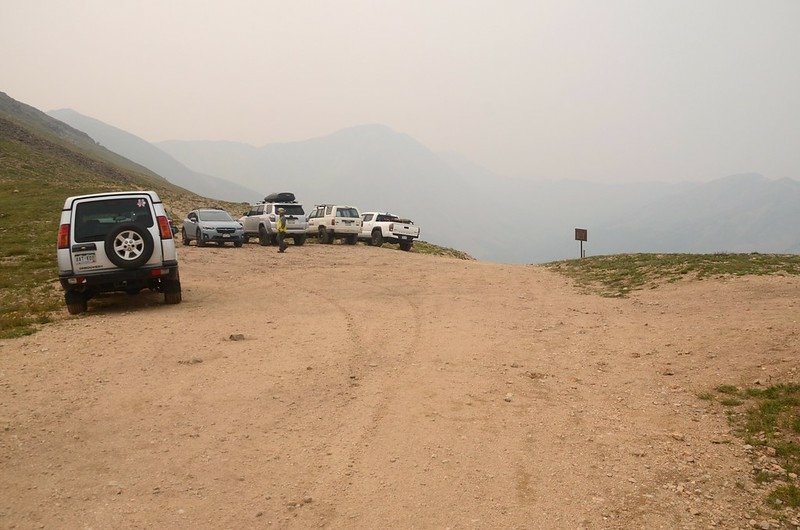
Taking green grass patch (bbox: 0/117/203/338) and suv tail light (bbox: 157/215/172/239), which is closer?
green grass patch (bbox: 0/117/203/338)

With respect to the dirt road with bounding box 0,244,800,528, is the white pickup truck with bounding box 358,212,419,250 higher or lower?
higher

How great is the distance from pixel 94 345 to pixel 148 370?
5.59 ft

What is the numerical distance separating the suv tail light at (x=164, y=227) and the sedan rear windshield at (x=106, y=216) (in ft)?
0.62

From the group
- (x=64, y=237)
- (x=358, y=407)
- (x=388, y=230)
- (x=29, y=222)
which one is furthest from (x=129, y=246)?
(x=388, y=230)

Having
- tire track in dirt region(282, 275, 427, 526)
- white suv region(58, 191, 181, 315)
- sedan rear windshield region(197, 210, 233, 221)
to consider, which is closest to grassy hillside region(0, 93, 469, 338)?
white suv region(58, 191, 181, 315)

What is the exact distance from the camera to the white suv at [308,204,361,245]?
29406 mm

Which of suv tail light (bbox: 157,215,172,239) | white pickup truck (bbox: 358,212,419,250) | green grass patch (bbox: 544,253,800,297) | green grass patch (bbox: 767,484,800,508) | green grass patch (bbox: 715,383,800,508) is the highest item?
white pickup truck (bbox: 358,212,419,250)

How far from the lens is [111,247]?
11.0 meters

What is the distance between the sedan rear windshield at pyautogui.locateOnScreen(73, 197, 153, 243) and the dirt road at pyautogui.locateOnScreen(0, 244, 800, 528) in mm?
1602

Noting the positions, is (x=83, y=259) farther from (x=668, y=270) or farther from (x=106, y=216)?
(x=668, y=270)

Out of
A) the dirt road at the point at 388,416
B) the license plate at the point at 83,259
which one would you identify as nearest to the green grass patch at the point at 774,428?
the dirt road at the point at 388,416

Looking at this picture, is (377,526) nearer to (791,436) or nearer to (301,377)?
(301,377)

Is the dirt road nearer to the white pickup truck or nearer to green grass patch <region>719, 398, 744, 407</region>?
green grass patch <region>719, 398, 744, 407</region>

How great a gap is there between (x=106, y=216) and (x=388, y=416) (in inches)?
322
